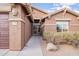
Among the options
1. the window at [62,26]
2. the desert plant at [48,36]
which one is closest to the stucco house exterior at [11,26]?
the desert plant at [48,36]

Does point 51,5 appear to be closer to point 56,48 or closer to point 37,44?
point 56,48

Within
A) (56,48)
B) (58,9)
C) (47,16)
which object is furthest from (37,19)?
(56,48)

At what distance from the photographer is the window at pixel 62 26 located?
17.6 ft

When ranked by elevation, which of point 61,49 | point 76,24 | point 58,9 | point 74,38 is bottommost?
point 61,49

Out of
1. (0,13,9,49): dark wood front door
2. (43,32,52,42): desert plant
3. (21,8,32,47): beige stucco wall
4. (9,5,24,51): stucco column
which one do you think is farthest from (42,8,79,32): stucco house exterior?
(0,13,9,49): dark wood front door

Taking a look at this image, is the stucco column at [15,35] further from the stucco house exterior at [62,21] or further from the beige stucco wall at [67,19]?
the beige stucco wall at [67,19]

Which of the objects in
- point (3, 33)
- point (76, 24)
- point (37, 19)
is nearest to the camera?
point (76, 24)

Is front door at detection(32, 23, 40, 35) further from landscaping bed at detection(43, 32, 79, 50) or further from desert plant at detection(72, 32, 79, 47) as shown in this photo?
desert plant at detection(72, 32, 79, 47)

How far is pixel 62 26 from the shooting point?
5449mm

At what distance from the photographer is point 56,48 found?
5.53 m

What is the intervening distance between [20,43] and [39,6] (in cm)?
148

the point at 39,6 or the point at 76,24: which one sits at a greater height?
the point at 39,6

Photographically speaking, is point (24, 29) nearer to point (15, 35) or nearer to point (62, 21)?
point (15, 35)

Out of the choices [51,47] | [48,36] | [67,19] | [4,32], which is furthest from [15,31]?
[67,19]
